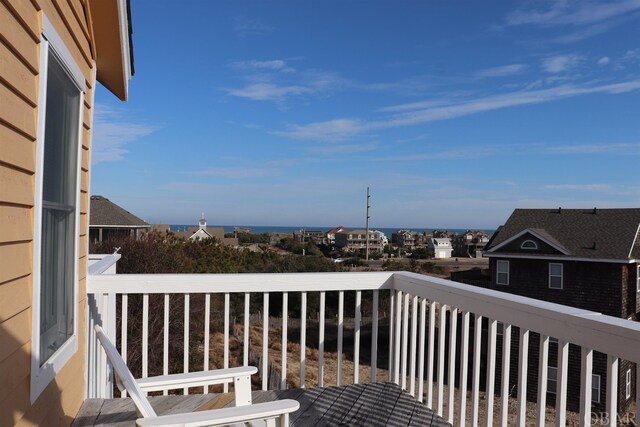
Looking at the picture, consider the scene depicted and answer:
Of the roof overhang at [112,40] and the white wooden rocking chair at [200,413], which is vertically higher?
the roof overhang at [112,40]

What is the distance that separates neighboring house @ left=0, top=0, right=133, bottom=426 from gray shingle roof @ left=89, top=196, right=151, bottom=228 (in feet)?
54.0

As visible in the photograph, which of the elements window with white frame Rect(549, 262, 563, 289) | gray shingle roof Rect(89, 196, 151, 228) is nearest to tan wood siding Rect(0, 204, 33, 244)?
window with white frame Rect(549, 262, 563, 289)

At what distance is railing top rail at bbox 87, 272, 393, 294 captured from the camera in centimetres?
302

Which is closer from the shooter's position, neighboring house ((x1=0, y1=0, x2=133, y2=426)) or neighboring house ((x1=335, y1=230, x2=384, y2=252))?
neighboring house ((x1=0, y1=0, x2=133, y2=426))

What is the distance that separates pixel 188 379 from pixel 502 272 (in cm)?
1633

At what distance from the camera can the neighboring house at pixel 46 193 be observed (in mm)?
1566

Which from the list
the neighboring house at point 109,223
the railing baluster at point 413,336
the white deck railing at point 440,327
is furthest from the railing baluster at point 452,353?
the neighboring house at point 109,223

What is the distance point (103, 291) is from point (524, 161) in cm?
3259

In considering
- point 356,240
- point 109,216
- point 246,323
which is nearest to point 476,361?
point 246,323

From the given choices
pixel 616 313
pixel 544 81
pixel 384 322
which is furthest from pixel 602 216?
pixel 544 81

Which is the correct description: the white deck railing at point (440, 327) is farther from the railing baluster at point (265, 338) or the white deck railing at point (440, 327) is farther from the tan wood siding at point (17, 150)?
the tan wood siding at point (17, 150)

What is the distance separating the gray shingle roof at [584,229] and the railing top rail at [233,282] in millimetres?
14183

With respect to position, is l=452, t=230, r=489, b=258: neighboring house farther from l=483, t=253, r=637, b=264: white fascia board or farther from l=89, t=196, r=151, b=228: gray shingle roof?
l=89, t=196, r=151, b=228: gray shingle roof

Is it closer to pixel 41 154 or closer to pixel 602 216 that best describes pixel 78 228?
pixel 41 154
